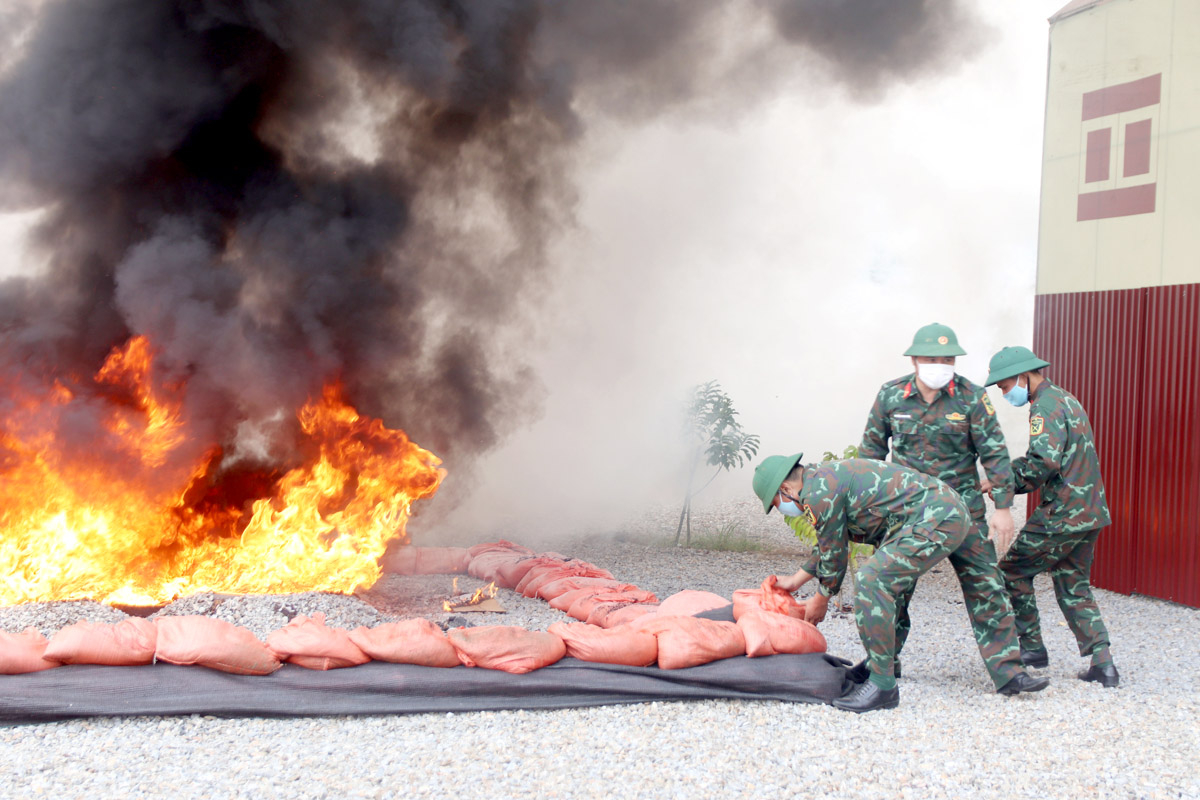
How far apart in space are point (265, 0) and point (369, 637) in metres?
6.49

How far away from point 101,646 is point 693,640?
306cm

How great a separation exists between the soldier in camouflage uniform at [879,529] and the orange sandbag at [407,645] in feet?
6.15

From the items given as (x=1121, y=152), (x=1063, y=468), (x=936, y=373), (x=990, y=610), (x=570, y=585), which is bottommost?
(x=570, y=585)

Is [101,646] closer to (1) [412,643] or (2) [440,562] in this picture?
(1) [412,643]

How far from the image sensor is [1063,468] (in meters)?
5.14

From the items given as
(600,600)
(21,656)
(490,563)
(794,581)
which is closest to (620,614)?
(600,600)

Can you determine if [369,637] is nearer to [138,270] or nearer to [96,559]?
[96,559]

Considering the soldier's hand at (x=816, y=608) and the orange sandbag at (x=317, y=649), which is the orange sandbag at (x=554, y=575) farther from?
the orange sandbag at (x=317, y=649)

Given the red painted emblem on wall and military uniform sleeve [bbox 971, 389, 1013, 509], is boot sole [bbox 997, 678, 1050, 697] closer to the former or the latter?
military uniform sleeve [bbox 971, 389, 1013, 509]

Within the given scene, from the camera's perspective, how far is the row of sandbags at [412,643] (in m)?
4.38

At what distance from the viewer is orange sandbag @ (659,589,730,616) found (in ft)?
19.2

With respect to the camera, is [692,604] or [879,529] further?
[692,604]

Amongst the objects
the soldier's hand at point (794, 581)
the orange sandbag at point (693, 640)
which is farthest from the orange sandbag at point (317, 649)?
the soldier's hand at point (794, 581)

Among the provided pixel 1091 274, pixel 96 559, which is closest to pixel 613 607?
pixel 96 559
